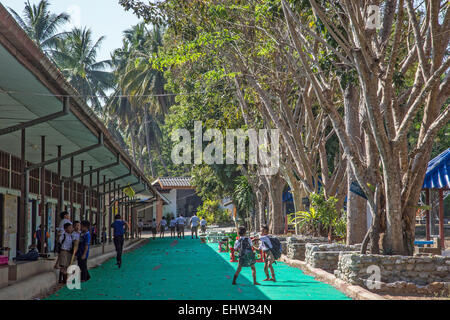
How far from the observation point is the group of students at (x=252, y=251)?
529 inches

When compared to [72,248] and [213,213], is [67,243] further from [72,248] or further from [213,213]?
[213,213]

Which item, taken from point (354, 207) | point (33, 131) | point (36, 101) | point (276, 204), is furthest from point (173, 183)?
point (36, 101)

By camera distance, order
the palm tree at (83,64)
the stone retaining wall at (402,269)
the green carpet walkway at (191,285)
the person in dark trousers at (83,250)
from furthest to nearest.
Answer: the palm tree at (83,64), the person in dark trousers at (83,250), the stone retaining wall at (402,269), the green carpet walkway at (191,285)

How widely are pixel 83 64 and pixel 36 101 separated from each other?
43.1m

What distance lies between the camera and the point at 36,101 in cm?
1168

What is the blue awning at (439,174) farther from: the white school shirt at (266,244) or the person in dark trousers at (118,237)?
the person in dark trousers at (118,237)

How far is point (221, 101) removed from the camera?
2639 centimetres

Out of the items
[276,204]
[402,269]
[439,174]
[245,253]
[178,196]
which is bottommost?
[402,269]

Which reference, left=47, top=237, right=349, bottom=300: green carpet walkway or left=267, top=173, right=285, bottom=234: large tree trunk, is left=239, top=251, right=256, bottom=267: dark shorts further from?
left=267, top=173, right=285, bottom=234: large tree trunk

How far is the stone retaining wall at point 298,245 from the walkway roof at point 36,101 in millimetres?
6147

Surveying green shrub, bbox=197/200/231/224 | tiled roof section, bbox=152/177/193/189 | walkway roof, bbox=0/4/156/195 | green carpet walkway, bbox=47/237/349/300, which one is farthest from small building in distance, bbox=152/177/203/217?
green carpet walkway, bbox=47/237/349/300

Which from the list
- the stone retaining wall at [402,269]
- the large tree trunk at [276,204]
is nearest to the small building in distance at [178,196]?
the large tree trunk at [276,204]

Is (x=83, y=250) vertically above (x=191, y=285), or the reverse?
(x=83, y=250)

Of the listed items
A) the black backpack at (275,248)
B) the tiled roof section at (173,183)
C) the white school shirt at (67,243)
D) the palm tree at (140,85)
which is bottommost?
the black backpack at (275,248)
